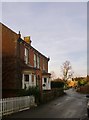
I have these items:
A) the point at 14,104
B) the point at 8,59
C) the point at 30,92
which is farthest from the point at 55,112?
the point at 8,59

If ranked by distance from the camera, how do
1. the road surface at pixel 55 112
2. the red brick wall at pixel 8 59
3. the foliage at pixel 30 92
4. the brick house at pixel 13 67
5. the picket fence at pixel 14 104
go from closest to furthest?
the road surface at pixel 55 112
the picket fence at pixel 14 104
the foliage at pixel 30 92
the red brick wall at pixel 8 59
the brick house at pixel 13 67

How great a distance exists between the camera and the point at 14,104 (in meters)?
18.0

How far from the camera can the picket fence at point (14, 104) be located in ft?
53.0

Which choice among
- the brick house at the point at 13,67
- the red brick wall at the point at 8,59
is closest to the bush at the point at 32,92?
the brick house at the point at 13,67

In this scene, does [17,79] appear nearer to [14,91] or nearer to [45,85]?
[14,91]

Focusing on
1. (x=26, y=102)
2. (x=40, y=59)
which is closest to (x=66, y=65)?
(x=40, y=59)

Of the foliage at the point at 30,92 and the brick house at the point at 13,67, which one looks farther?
the brick house at the point at 13,67

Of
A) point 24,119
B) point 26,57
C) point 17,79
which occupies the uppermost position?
point 26,57

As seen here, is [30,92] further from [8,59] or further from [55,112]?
[55,112]

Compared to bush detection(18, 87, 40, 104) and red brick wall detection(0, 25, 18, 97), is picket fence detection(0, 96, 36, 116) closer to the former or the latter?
bush detection(18, 87, 40, 104)

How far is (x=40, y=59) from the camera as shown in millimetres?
41188

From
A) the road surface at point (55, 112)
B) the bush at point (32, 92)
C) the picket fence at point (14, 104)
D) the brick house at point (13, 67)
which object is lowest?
the road surface at point (55, 112)

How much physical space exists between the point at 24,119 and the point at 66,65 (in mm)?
77479

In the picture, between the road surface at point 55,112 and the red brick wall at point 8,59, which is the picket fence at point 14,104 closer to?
the road surface at point 55,112
